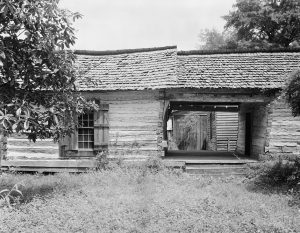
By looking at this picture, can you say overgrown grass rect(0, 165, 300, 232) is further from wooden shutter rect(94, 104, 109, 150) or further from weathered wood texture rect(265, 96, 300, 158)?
weathered wood texture rect(265, 96, 300, 158)

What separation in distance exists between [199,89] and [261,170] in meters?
3.73

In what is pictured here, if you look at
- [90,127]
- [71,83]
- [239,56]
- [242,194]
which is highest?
[239,56]

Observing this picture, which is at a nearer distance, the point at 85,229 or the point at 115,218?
the point at 85,229

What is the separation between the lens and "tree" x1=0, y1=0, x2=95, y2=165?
280 inches

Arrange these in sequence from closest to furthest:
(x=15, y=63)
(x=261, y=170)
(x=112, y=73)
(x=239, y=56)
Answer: (x=15, y=63) → (x=261, y=170) → (x=112, y=73) → (x=239, y=56)

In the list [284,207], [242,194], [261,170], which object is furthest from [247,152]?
[284,207]

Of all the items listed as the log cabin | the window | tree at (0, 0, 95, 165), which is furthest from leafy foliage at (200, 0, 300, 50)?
tree at (0, 0, 95, 165)

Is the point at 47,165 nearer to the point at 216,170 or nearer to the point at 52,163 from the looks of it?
the point at 52,163

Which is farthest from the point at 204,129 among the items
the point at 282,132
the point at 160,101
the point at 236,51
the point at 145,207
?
the point at 145,207

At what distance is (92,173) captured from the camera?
37.6ft

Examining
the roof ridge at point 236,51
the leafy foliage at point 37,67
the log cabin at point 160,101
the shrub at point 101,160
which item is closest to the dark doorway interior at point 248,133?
the log cabin at point 160,101

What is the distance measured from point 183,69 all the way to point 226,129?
335 inches

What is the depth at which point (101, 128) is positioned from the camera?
1277 centimetres

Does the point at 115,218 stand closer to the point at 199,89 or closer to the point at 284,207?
the point at 284,207
